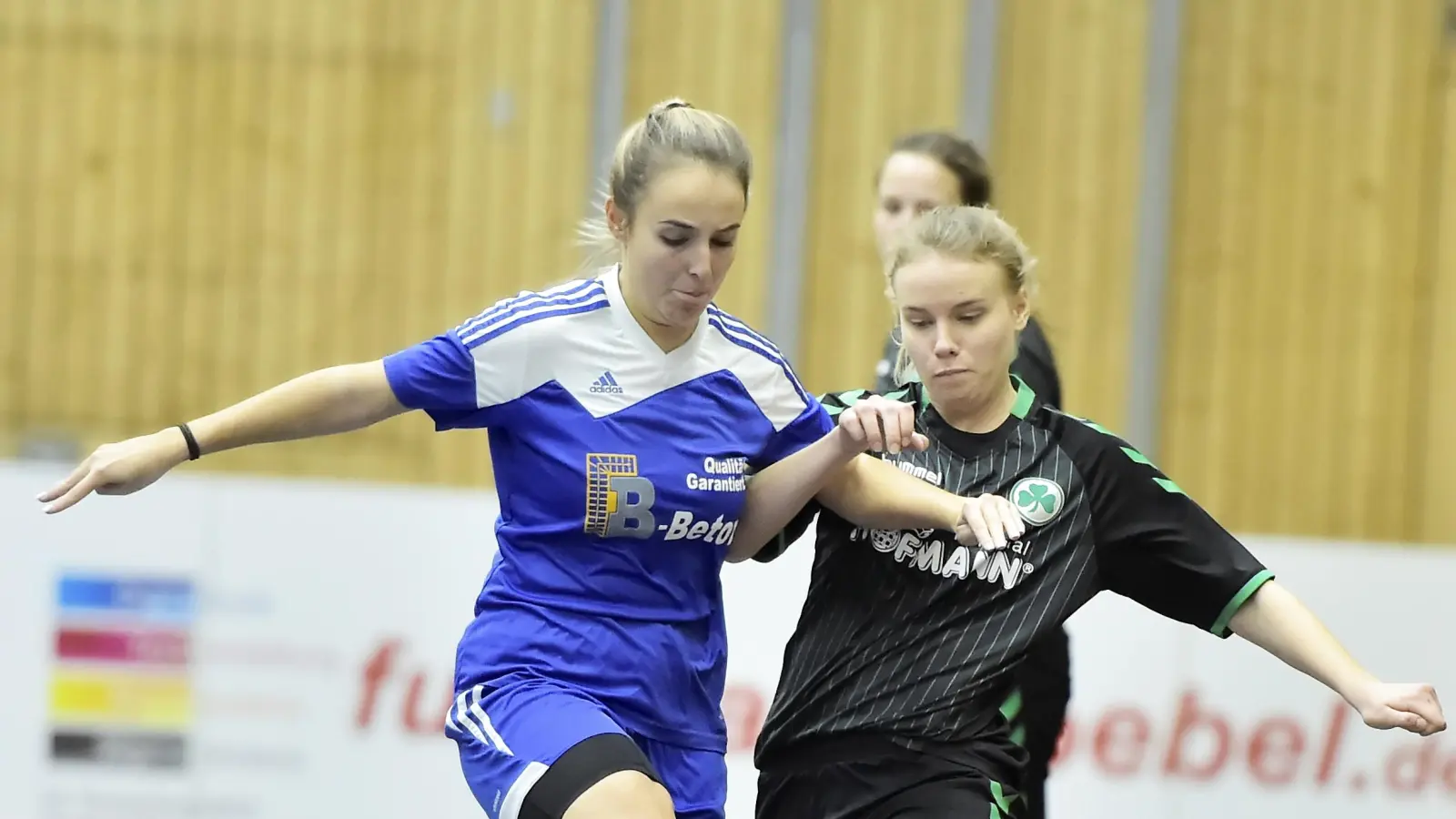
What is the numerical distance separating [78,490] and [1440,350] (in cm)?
611

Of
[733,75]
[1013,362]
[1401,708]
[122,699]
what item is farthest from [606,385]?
[733,75]

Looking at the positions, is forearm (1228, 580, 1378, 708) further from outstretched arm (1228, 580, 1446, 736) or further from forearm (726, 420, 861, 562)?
forearm (726, 420, 861, 562)

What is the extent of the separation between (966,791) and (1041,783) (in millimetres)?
926

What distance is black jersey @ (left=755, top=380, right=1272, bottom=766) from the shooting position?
2.37 m

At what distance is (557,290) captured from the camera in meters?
2.42

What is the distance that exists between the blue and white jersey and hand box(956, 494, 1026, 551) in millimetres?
355

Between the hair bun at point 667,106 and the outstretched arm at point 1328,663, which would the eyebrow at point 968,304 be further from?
the outstretched arm at point 1328,663

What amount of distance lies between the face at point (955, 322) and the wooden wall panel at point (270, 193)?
4461 mm

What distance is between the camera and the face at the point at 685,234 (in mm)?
2258

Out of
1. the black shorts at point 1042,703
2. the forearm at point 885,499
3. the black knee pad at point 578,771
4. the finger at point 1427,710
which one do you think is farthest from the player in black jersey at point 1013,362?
the black knee pad at point 578,771

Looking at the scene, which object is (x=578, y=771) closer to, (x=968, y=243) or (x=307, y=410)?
(x=307, y=410)

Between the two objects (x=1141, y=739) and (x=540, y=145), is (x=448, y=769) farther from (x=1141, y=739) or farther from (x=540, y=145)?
(x=540, y=145)

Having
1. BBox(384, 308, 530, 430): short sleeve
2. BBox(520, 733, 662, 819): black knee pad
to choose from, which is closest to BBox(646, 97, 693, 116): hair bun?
BBox(384, 308, 530, 430): short sleeve

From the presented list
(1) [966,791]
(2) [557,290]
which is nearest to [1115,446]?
(1) [966,791]
